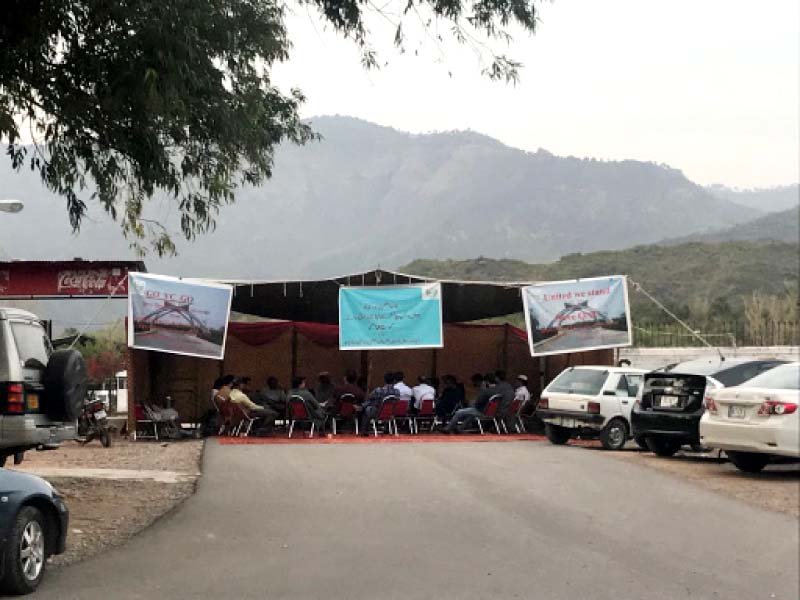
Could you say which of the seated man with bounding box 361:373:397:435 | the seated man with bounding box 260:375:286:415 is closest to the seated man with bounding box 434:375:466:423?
the seated man with bounding box 361:373:397:435

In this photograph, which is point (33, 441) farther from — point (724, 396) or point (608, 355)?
point (608, 355)

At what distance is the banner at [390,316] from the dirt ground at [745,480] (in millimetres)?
11360

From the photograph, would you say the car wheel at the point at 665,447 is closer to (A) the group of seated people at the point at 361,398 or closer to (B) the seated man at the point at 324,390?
(A) the group of seated people at the point at 361,398

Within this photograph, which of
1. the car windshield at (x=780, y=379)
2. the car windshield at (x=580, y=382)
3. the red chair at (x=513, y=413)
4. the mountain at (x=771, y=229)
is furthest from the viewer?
the mountain at (x=771, y=229)

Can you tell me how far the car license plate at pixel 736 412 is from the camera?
796 cm

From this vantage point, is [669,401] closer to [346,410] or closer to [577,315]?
[577,315]

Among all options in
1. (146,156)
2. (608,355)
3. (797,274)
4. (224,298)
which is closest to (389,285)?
(224,298)

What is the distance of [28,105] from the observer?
11188 mm

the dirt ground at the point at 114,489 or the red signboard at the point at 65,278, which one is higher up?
the red signboard at the point at 65,278

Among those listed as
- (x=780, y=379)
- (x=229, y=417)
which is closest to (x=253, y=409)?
(x=229, y=417)

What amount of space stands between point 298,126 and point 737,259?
179 ft

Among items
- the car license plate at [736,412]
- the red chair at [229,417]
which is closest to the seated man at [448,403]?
the red chair at [229,417]

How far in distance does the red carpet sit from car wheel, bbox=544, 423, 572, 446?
1.09 m

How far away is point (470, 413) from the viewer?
21812mm
